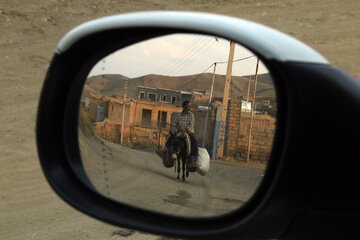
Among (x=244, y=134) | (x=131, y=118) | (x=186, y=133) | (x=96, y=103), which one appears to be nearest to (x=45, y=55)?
(x=96, y=103)

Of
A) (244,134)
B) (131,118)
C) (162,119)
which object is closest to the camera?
(244,134)

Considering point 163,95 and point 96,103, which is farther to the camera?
point 96,103

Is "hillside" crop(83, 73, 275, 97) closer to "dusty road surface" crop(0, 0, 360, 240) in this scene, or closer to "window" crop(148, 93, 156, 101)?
"window" crop(148, 93, 156, 101)

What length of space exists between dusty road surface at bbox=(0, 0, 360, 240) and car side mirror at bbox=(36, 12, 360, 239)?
2.99 meters

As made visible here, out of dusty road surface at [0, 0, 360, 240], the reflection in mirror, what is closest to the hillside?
the reflection in mirror

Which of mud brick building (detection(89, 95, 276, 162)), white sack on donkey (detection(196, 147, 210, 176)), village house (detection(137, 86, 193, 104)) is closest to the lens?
mud brick building (detection(89, 95, 276, 162))

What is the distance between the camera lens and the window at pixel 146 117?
1.40 m

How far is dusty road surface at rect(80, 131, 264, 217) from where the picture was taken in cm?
114

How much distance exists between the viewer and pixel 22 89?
1063 cm

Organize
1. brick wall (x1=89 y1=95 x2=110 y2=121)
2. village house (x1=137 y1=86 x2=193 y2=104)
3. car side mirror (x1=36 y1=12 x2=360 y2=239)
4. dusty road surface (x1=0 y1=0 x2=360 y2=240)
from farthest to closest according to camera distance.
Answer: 1. dusty road surface (x1=0 y1=0 x2=360 y2=240)
2. brick wall (x1=89 y1=95 x2=110 y2=121)
3. village house (x1=137 y1=86 x2=193 y2=104)
4. car side mirror (x1=36 y1=12 x2=360 y2=239)

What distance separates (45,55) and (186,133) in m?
11.6

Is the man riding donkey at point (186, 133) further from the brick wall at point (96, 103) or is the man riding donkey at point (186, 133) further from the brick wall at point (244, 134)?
the brick wall at point (96, 103)

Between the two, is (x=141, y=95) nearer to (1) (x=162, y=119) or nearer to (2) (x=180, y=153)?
(1) (x=162, y=119)

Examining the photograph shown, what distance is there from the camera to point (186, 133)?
1292 millimetres
